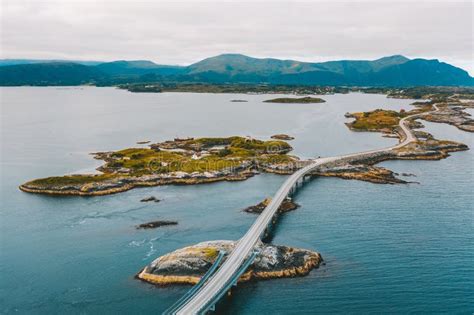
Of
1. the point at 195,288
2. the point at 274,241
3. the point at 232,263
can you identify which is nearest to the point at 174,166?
the point at 274,241

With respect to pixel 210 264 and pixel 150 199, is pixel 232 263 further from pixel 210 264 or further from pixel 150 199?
pixel 150 199

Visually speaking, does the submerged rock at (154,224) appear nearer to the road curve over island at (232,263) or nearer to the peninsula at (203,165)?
the road curve over island at (232,263)

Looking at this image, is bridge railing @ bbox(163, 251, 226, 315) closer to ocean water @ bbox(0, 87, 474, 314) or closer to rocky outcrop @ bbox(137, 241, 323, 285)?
rocky outcrop @ bbox(137, 241, 323, 285)

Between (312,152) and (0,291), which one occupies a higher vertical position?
(312,152)

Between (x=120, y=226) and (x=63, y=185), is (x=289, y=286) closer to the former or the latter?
(x=120, y=226)

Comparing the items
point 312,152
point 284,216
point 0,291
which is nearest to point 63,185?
point 0,291

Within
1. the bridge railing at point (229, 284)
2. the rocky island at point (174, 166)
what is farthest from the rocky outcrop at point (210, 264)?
the rocky island at point (174, 166)

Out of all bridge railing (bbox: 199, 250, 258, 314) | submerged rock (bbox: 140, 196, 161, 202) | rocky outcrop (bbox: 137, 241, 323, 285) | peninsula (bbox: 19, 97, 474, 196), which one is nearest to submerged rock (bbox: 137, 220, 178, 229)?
submerged rock (bbox: 140, 196, 161, 202)

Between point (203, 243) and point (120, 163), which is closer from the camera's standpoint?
point (203, 243)

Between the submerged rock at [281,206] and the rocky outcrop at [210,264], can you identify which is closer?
the rocky outcrop at [210,264]
